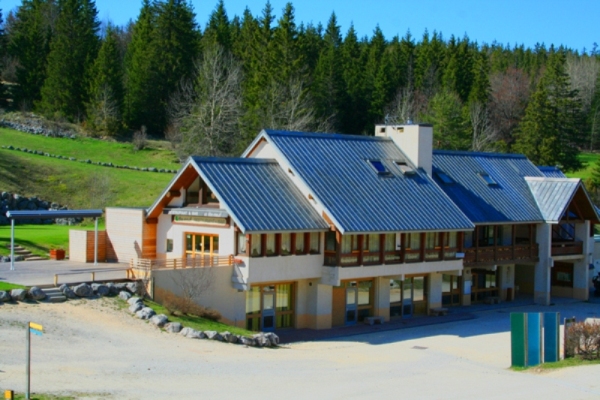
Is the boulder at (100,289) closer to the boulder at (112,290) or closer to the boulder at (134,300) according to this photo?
the boulder at (112,290)

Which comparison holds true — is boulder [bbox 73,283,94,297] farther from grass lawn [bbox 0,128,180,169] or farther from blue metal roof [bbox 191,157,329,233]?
grass lawn [bbox 0,128,180,169]

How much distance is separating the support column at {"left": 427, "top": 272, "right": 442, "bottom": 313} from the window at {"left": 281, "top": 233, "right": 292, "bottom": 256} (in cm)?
881

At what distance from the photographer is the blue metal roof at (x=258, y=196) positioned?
110ft

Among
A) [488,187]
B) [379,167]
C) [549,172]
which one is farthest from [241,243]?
[549,172]

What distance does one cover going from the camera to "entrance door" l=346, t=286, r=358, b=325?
123 feet

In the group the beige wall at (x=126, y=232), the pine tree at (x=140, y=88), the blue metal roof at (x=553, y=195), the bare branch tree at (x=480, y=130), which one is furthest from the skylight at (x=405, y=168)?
the pine tree at (x=140, y=88)

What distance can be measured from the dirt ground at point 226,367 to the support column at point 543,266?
13.5 meters

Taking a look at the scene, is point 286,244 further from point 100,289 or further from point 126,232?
point 126,232

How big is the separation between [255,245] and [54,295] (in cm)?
799

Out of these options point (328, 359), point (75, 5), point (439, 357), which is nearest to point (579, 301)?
point (439, 357)

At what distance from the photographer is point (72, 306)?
2970 centimetres

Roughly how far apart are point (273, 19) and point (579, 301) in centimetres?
5200

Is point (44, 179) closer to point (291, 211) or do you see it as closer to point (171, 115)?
point (171, 115)

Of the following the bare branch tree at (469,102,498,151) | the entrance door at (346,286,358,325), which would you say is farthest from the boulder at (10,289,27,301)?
the bare branch tree at (469,102,498,151)
